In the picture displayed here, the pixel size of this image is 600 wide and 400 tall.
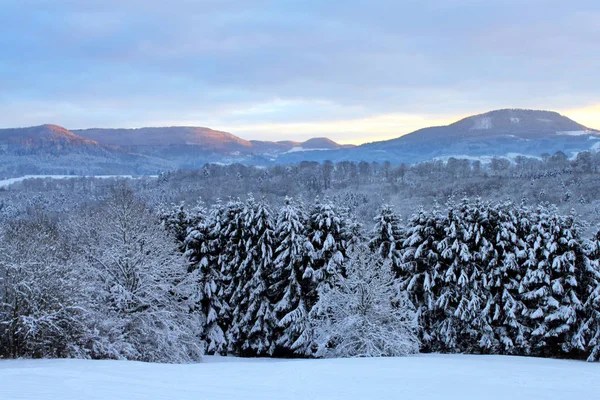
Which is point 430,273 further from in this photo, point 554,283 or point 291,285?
point 291,285

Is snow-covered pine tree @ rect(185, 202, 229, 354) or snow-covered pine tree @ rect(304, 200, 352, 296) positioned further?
snow-covered pine tree @ rect(185, 202, 229, 354)

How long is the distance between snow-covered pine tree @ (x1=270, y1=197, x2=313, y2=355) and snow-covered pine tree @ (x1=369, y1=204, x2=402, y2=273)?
16.1ft

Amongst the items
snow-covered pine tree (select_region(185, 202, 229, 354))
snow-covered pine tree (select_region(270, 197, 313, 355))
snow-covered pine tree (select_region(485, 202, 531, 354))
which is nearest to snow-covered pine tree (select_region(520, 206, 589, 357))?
snow-covered pine tree (select_region(485, 202, 531, 354))

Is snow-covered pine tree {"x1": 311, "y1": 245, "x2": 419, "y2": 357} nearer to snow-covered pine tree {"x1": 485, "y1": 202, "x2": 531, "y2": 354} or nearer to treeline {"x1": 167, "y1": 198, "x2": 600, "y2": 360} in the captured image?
treeline {"x1": 167, "y1": 198, "x2": 600, "y2": 360}

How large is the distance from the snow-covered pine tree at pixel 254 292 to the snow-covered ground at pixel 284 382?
1296cm

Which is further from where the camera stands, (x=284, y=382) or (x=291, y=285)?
(x=291, y=285)

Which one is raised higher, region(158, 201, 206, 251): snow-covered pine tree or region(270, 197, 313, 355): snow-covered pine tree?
region(158, 201, 206, 251): snow-covered pine tree

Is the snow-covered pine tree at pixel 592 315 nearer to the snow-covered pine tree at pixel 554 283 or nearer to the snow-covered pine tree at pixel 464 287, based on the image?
the snow-covered pine tree at pixel 554 283

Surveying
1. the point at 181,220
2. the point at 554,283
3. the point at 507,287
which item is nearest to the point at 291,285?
the point at 181,220

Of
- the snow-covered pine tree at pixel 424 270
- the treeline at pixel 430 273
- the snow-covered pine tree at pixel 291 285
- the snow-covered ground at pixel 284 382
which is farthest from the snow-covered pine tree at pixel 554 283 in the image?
the snow-covered pine tree at pixel 291 285

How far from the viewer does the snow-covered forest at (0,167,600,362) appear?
24.7 m

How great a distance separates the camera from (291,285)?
2966cm

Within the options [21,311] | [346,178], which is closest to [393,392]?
[21,311]

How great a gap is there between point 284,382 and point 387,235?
63.6 feet
